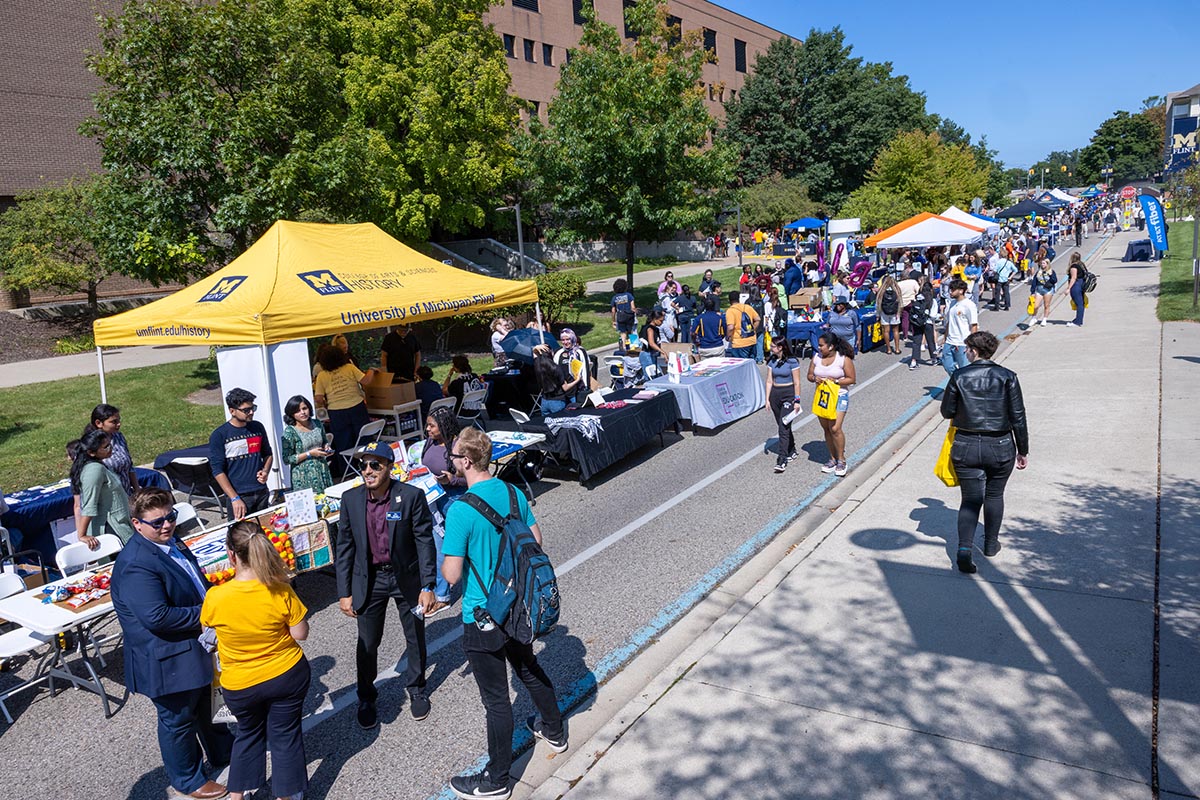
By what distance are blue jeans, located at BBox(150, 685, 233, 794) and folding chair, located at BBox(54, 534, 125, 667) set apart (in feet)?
5.96

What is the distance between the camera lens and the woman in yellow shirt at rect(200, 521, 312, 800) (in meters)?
3.80

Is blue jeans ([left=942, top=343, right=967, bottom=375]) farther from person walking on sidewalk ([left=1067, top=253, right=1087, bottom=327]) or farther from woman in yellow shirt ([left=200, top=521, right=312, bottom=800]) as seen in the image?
woman in yellow shirt ([left=200, top=521, right=312, bottom=800])

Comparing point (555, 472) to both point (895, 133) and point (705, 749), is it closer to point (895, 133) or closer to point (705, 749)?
point (705, 749)

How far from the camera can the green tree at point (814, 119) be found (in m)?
52.3

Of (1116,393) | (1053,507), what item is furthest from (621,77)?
(1053,507)

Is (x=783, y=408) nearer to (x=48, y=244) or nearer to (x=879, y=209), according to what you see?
(x=48, y=244)

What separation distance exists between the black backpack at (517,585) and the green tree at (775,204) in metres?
44.7

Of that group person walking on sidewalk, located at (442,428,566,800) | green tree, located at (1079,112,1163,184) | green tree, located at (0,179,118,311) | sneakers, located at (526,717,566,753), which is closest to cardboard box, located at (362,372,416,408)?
sneakers, located at (526,717,566,753)

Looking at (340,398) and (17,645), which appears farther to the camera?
(340,398)

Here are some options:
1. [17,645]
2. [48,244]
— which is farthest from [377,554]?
[48,244]

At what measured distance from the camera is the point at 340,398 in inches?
402

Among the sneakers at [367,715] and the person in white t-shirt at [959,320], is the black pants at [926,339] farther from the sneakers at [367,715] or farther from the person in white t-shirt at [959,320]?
the sneakers at [367,715]

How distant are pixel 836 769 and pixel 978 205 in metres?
38.6

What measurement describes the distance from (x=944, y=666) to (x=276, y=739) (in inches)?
152
